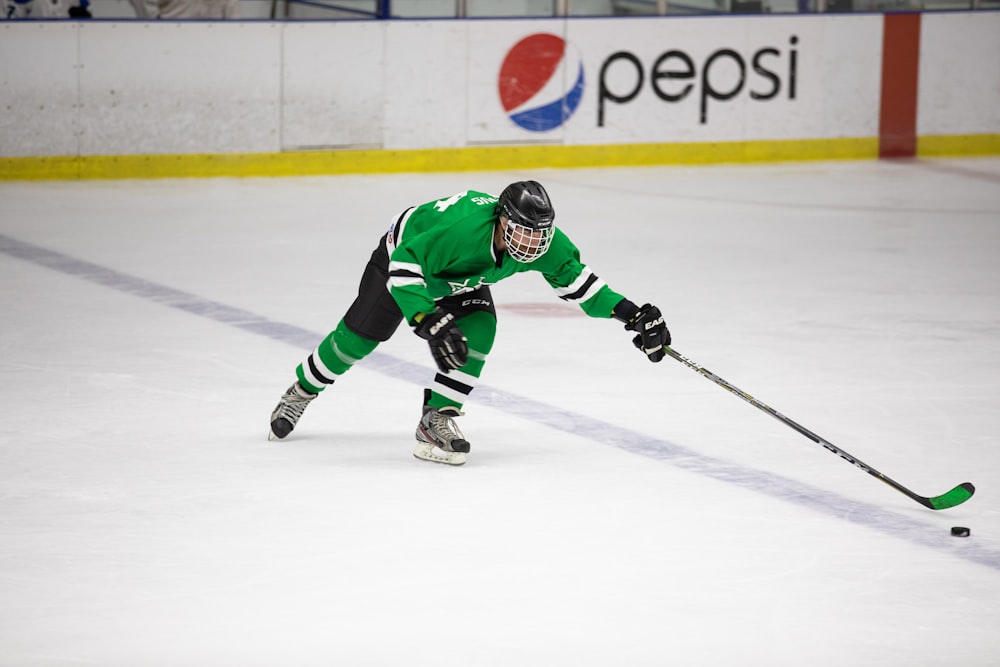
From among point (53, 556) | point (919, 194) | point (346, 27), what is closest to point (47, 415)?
point (53, 556)

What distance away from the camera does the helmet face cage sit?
4.21 meters

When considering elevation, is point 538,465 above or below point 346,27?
below

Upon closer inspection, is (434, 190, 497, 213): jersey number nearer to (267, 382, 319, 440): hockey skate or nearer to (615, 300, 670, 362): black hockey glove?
(615, 300, 670, 362): black hockey glove

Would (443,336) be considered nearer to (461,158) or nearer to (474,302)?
(474,302)

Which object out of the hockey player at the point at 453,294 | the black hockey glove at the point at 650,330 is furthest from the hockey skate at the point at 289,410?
the black hockey glove at the point at 650,330

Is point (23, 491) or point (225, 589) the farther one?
point (23, 491)

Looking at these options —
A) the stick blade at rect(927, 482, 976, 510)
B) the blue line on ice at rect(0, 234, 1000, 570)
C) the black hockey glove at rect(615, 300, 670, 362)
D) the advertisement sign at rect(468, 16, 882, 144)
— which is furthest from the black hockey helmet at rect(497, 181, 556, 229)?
Result: the advertisement sign at rect(468, 16, 882, 144)

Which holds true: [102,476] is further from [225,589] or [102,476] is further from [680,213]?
[680,213]

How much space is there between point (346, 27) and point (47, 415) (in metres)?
6.09

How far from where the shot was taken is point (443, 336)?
4.15m

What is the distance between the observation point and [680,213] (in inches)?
379

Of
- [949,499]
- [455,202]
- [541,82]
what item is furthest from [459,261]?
[541,82]

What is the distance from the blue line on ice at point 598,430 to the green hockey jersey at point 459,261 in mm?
526

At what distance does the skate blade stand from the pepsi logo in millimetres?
6792
